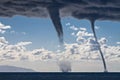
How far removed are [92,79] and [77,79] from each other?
2.14 m

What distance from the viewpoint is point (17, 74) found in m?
57.0

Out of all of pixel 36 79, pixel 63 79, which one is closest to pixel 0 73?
pixel 36 79

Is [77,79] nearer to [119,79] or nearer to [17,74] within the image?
[119,79]

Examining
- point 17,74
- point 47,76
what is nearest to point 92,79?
point 47,76

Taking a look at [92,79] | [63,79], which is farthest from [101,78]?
[63,79]

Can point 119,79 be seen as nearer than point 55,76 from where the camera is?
Yes

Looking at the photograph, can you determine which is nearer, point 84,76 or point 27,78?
point 27,78

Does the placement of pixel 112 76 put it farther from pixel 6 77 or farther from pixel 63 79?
pixel 6 77

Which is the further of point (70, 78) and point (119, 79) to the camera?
point (70, 78)

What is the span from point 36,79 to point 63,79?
3998 millimetres

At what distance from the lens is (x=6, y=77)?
54.1m

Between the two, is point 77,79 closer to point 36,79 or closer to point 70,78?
point 70,78

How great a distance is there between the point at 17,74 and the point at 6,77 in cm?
319

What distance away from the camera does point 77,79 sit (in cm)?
5334
